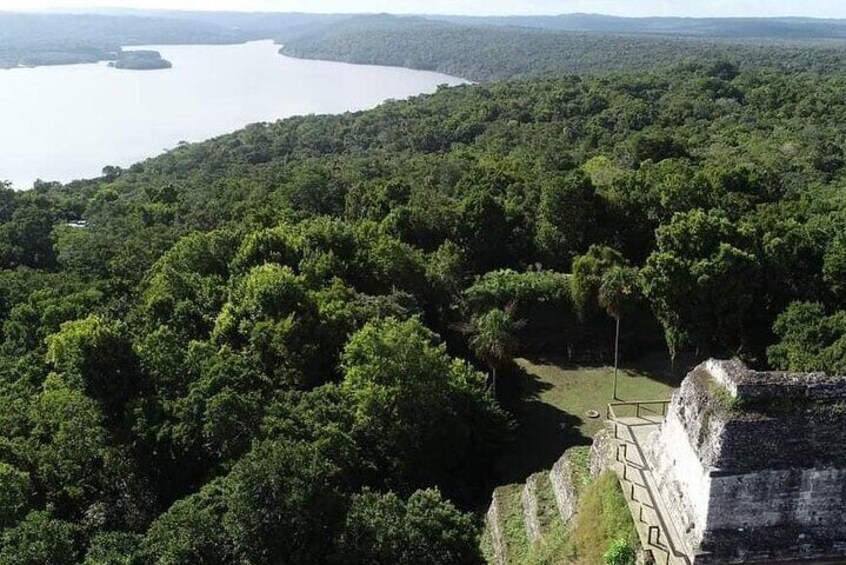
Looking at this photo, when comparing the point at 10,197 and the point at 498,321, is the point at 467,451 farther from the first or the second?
the point at 10,197

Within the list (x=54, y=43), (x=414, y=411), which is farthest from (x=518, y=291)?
(x=54, y=43)

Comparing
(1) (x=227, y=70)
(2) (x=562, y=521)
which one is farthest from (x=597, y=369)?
(1) (x=227, y=70)

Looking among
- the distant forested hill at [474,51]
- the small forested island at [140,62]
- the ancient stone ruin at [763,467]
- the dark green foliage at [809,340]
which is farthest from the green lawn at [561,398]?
the small forested island at [140,62]

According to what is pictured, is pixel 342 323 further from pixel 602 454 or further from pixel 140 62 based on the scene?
pixel 140 62

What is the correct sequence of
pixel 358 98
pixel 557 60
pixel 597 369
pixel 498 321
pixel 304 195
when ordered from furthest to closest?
1. pixel 557 60
2. pixel 358 98
3. pixel 304 195
4. pixel 597 369
5. pixel 498 321

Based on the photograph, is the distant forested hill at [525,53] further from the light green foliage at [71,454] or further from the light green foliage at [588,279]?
the light green foliage at [71,454]
